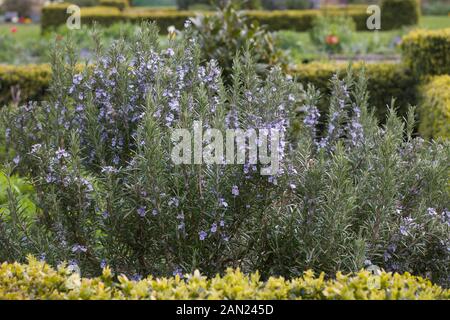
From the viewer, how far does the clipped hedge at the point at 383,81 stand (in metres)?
8.06

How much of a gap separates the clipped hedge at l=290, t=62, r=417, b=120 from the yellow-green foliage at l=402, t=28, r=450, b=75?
28 centimetres

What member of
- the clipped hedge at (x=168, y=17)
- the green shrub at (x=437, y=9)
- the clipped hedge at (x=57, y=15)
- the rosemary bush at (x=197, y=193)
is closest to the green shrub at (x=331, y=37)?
the clipped hedge at (x=168, y=17)

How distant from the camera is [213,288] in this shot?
9.02 feet

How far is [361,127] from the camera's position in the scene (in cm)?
416

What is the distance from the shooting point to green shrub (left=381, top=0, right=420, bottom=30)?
18.2 metres

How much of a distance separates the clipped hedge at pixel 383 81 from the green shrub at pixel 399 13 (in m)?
10.6

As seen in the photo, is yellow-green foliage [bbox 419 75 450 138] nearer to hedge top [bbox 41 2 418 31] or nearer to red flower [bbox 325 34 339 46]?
red flower [bbox 325 34 339 46]

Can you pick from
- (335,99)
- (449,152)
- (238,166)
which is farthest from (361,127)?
(238,166)

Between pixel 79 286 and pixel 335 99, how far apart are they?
2010mm

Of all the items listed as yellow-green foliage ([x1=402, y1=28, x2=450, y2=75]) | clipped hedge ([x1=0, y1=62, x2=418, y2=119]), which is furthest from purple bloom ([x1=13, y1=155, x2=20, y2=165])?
yellow-green foliage ([x1=402, y1=28, x2=450, y2=75])

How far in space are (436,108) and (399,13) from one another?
41.7 ft

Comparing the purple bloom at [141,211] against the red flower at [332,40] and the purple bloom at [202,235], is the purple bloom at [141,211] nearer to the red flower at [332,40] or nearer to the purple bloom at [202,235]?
the purple bloom at [202,235]
